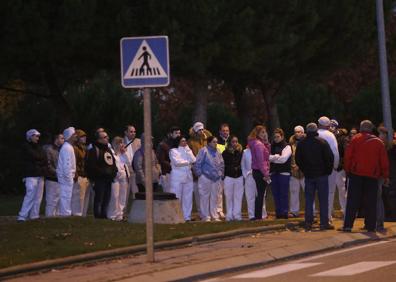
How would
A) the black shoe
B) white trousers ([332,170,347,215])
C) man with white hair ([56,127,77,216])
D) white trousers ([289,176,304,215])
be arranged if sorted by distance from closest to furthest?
the black shoe, man with white hair ([56,127,77,216]), white trousers ([332,170,347,215]), white trousers ([289,176,304,215])

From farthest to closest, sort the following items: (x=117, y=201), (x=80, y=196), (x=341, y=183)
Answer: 1. (x=341, y=183)
2. (x=80, y=196)
3. (x=117, y=201)

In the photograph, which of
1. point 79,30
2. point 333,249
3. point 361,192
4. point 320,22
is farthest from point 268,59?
point 333,249

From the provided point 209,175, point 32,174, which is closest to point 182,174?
point 209,175

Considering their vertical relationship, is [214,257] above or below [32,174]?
below

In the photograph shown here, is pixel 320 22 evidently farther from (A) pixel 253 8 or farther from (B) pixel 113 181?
(B) pixel 113 181

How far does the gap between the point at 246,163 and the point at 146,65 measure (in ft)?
24.1

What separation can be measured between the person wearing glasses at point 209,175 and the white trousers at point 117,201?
1.49m

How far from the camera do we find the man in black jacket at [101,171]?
20.7 meters

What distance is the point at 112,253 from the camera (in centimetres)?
1490

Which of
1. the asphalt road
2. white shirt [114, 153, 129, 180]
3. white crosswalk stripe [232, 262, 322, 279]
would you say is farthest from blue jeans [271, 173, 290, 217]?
white crosswalk stripe [232, 262, 322, 279]

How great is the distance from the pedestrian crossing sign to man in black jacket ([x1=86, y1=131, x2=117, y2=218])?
6.68 metres

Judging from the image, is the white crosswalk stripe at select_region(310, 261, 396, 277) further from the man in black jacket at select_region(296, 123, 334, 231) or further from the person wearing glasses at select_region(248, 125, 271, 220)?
the person wearing glasses at select_region(248, 125, 271, 220)

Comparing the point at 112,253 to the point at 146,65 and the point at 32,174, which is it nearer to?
the point at 146,65

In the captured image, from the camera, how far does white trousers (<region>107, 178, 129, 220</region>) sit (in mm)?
20938
